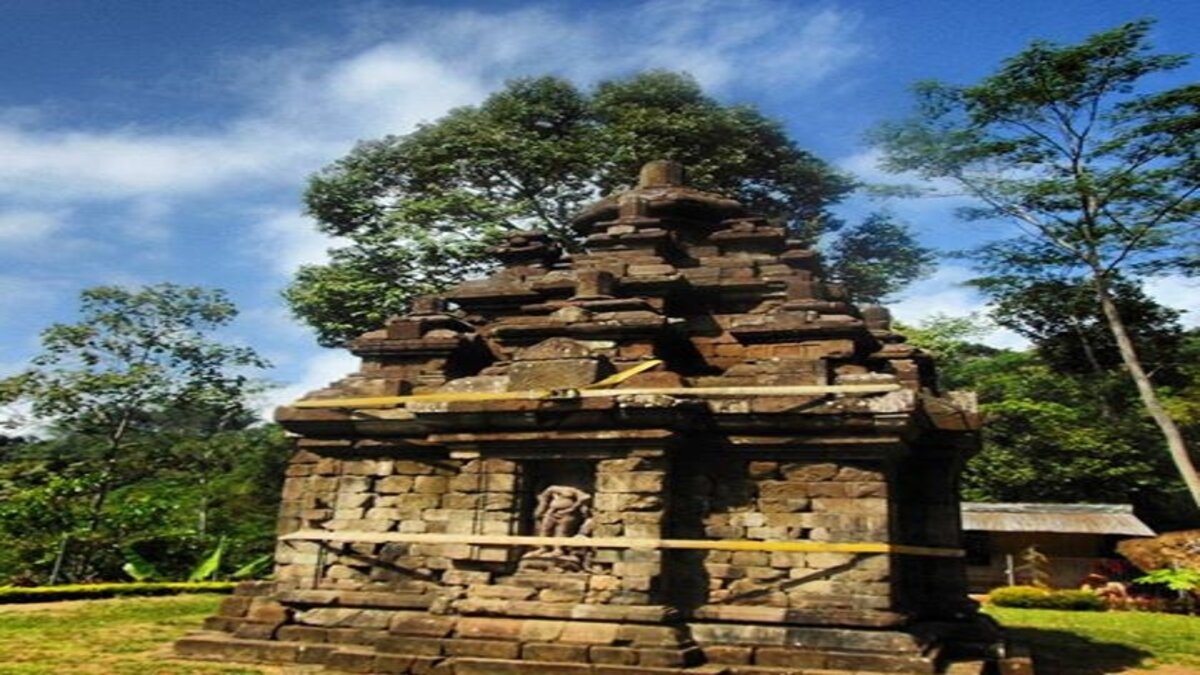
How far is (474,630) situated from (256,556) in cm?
1929

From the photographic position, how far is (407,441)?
10172 mm

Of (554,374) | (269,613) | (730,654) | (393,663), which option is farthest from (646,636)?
(269,613)

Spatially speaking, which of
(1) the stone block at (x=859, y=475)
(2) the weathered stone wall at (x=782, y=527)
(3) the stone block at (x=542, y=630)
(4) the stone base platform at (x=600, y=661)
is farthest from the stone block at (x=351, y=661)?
(1) the stone block at (x=859, y=475)

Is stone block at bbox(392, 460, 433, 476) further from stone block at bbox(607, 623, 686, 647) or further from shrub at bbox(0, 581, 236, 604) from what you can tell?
shrub at bbox(0, 581, 236, 604)

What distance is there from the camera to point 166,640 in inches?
443

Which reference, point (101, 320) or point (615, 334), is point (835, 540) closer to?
point (615, 334)

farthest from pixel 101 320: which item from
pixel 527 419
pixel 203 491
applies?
pixel 527 419

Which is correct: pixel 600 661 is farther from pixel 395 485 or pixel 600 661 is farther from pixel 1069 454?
pixel 1069 454

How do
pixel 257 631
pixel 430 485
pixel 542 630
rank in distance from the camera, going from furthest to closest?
pixel 430 485 < pixel 257 631 < pixel 542 630

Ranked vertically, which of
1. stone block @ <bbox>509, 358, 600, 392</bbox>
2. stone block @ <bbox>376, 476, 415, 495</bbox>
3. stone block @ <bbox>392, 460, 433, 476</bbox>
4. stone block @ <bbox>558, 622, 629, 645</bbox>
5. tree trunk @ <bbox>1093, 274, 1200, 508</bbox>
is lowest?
stone block @ <bbox>558, 622, 629, 645</bbox>

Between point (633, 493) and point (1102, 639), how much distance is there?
9.90 metres

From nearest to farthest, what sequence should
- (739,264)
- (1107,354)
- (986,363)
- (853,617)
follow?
(853,617) < (739,264) < (1107,354) < (986,363)

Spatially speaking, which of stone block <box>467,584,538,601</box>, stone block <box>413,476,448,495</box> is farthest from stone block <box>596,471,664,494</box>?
stone block <box>413,476,448,495</box>

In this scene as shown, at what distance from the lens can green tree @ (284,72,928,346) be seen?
24.5m
